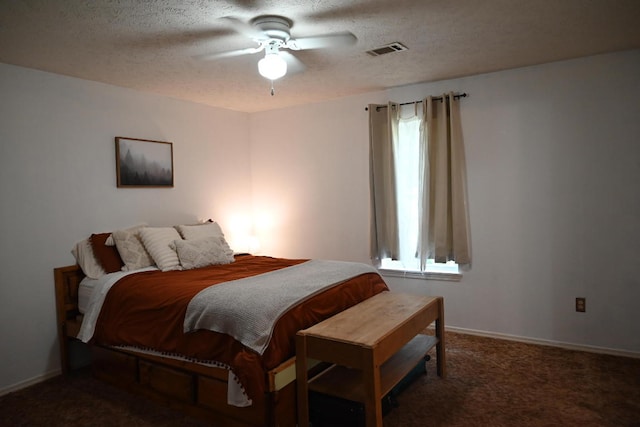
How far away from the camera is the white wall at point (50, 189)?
118 inches

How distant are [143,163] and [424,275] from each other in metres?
2.81

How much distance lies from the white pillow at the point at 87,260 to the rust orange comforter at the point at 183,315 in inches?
16.1

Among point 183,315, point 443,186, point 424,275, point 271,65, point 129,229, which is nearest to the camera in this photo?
point 183,315

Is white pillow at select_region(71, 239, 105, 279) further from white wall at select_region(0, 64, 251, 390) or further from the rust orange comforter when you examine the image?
the rust orange comforter

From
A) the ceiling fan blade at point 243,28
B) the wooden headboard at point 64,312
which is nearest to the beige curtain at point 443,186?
the ceiling fan blade at point 243,28

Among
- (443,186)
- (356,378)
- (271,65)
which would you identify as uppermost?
(271,65)

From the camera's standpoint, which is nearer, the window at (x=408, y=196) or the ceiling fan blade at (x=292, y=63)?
the ceiling fan blade at (x=292, y=63)

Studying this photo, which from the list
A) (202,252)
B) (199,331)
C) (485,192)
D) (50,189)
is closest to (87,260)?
(50,189)

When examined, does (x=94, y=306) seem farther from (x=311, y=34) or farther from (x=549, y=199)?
(x=549, y=199)

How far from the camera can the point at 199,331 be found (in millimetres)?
2395

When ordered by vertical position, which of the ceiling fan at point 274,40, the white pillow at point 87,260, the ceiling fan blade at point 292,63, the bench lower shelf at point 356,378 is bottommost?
the bench lower shelf at point 356,378

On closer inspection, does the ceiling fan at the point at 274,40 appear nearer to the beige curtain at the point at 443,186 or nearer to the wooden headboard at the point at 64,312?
the beige curtain at the point at 443,186

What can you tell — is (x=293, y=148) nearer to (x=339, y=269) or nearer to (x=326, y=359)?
(x=339, y=269)

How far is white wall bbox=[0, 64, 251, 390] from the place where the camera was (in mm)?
3000
